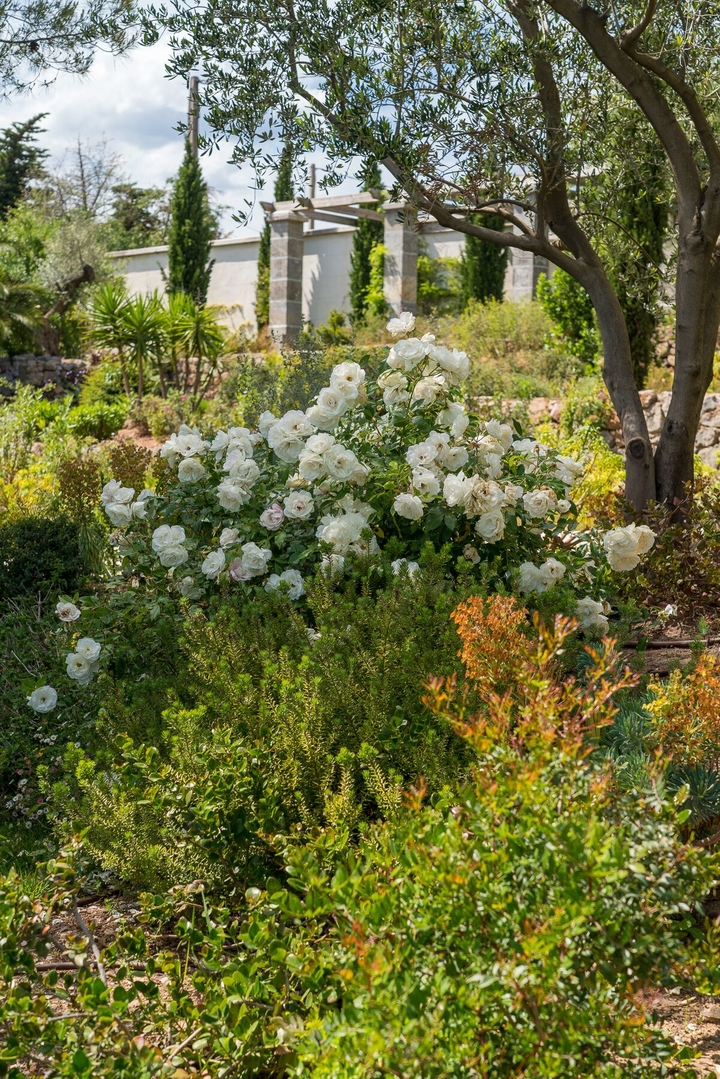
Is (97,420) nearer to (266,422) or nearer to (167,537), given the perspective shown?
(266,422)

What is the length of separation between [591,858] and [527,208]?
4.63 m

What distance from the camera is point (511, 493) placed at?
3645 millimetres

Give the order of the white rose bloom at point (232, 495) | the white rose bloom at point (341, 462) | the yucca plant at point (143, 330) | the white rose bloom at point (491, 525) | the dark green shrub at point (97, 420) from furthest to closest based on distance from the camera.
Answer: the yucca plant at point (143, 330) → the dark green shrub at point (97, 420) → the white rose bloom at point (232, 495) → the white rose bloom at point (341, 462) → the white rose bloom at point (491, 525)

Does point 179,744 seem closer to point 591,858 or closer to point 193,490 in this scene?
point 591,858

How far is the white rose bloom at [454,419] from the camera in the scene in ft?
12.2

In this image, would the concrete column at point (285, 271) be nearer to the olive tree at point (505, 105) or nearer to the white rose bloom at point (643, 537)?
the olive tree at point (505, 105)

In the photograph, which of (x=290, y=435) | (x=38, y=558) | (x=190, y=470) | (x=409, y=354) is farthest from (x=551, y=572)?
(x=38, y=558)

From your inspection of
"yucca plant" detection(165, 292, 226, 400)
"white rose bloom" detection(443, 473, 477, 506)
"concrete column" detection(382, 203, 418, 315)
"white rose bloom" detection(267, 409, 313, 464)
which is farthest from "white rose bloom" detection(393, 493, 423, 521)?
"concrete column" detection(382, 203, 418, 315)

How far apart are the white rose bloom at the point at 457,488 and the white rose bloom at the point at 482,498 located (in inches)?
0.5

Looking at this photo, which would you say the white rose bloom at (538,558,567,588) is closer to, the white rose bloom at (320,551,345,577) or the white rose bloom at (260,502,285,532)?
the white rose bloom at (320,551,345,577)

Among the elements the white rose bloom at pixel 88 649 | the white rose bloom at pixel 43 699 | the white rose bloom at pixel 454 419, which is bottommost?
the white rose bloom at pixel 43 699

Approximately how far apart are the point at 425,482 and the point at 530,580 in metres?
0.56

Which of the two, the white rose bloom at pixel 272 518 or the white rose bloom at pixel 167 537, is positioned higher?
the white rose bloom at pixel 272 518

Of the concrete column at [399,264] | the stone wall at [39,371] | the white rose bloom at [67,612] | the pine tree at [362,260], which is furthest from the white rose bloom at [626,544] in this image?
the pine tree at [362,260]
